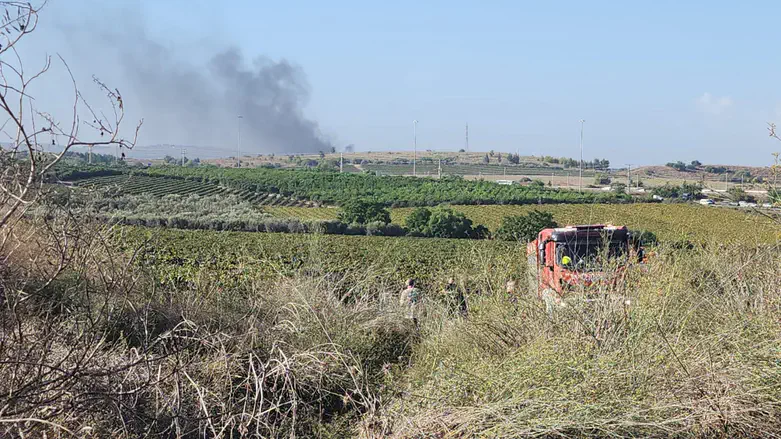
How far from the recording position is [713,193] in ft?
30.1

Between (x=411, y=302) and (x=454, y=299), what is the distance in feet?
5.18

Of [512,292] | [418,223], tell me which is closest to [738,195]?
[512,292]

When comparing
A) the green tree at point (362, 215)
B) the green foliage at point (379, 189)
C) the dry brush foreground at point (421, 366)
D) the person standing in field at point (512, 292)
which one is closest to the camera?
the dry brush foreground at point (421, 366)

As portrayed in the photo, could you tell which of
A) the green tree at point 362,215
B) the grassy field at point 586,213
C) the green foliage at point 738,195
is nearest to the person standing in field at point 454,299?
the green foliage at point 738,195

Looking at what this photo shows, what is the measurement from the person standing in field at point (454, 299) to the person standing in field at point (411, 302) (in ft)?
1.46

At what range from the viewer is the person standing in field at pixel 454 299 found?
803 cm

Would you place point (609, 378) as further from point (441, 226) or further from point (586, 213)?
point (586, 213)

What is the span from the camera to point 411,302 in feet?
32.9

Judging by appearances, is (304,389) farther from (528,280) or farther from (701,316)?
(701,316)

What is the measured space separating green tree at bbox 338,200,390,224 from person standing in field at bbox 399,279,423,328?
46213 millimetres

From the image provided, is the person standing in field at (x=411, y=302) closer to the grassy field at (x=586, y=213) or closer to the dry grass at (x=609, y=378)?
the dry grass at (x=609, y=378)

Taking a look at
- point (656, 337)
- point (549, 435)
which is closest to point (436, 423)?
point (549, 435)

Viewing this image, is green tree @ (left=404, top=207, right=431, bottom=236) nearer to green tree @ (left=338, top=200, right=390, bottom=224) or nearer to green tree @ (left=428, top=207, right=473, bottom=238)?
green tree @ (left=428, top=207, right=473, bottom=238)

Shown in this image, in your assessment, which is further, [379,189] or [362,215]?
[379,189]
